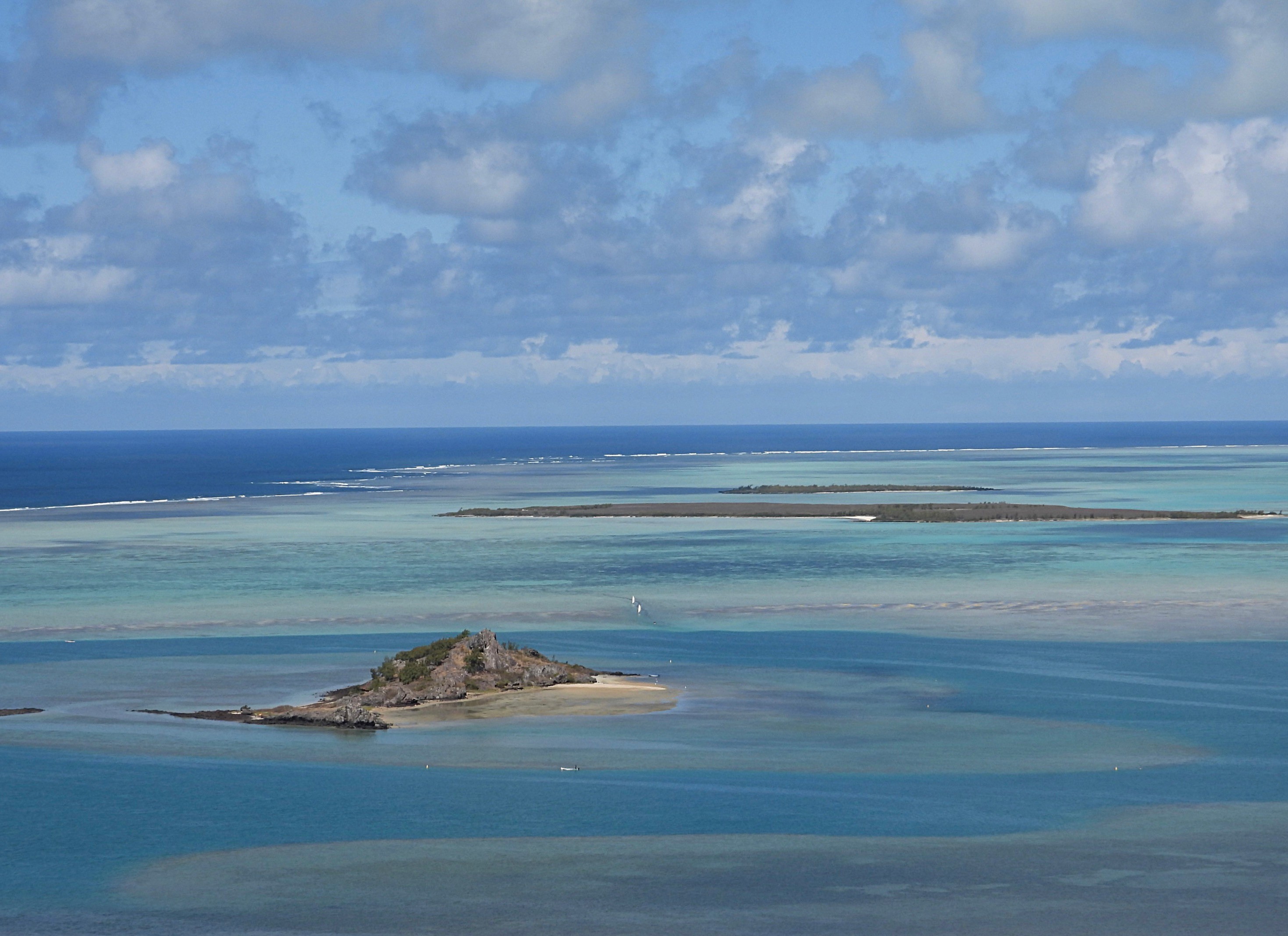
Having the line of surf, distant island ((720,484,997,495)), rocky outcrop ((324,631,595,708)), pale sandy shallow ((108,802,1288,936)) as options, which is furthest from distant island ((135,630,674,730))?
distant island ((720,484,997,495))

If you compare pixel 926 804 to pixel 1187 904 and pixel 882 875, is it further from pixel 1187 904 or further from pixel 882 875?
pixel 1187 904

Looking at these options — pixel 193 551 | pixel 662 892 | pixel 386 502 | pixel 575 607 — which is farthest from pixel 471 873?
pixel 386 502

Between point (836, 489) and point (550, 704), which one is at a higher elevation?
point (836, 489)

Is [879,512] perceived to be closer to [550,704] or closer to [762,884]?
[550,704]

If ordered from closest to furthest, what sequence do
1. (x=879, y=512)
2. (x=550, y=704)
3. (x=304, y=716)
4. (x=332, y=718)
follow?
(x=332, y=718)
(x=304, y=716)
(x=550, y=704)
(x=879, y=512)

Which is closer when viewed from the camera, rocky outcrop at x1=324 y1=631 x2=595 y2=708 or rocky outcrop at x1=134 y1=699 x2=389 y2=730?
rocky outcrop at x1=134 y1=699 x2=389 y2=730

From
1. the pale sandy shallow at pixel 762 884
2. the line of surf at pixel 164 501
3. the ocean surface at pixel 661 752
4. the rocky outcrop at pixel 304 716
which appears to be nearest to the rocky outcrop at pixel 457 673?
the rocky outcrop at pixel 304 716

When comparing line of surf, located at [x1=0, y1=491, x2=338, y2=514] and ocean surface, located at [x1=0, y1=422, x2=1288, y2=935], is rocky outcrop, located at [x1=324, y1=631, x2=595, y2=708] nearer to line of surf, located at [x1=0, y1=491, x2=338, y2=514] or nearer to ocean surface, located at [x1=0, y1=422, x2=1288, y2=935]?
ocean surface, located at [x1=0, y1=422, x2=1288, y2=935]

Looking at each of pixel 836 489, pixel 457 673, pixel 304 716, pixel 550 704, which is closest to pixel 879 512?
pixel 836 489
